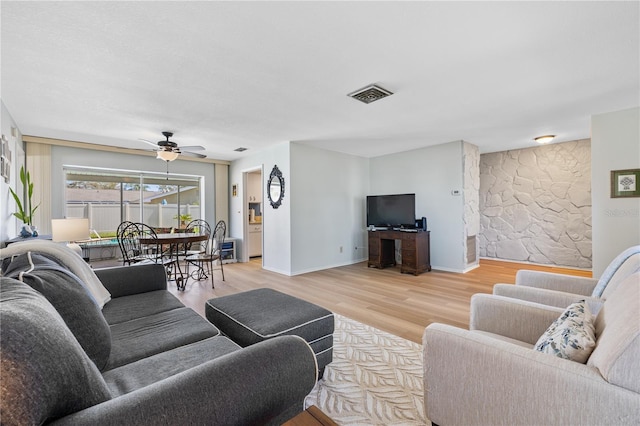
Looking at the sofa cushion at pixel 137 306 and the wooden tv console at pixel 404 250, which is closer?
the sofa cushion at pixel 137 306

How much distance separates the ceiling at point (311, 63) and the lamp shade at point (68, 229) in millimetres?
1323

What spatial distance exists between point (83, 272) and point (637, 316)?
2663 millimetres

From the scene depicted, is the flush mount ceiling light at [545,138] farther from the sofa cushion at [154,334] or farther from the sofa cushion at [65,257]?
the sofa cushion at [65,257]

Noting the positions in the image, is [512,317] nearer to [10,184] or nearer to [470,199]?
[470,199]

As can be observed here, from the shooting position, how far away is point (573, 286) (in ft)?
6.63

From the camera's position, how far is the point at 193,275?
4.99 m

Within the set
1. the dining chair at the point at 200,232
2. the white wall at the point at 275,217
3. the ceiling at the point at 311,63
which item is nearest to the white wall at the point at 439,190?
the ceiling at the point at 311,63

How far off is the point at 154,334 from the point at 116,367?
0.29 m

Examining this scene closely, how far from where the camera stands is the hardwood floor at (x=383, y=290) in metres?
2.92

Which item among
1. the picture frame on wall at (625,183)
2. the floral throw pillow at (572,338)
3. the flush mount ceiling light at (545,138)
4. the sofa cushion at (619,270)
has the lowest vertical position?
the floral throw pillow at (572,338)

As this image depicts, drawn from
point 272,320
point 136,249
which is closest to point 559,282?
point 272,320

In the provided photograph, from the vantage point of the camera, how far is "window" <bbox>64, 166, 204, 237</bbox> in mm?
5320

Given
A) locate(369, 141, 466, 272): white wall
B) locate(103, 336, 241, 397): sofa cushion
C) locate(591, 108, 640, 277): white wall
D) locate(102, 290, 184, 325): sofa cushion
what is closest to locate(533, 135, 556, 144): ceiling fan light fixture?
locate(591, 108, 640, 277): white wall

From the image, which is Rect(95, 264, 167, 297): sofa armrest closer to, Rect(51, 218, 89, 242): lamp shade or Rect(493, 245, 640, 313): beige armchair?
Rect(51, 218, 89, 242): lamp shade
